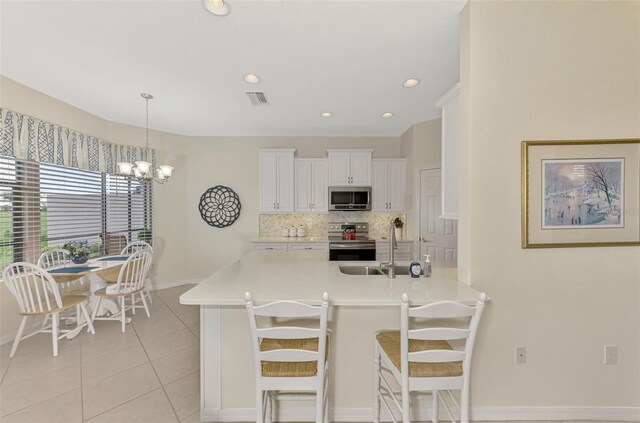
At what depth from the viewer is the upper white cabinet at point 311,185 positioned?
4.96 metres

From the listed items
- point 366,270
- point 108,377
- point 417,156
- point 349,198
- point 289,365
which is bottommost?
A: point 108,377

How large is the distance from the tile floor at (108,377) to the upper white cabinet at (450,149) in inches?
98.6

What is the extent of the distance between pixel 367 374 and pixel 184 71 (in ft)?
10.5

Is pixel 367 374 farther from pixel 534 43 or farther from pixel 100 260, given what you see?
pixel 100 260

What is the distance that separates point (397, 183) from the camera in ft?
16.2

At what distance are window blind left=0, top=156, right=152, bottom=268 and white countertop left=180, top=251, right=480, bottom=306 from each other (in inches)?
115

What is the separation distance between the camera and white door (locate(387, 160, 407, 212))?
16.2 feet

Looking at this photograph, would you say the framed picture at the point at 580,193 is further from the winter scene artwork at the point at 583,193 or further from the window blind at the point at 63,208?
the window blind at the point at 63,208

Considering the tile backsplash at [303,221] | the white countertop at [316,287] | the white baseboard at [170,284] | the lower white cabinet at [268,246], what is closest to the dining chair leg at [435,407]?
the white countertop at [316,287]

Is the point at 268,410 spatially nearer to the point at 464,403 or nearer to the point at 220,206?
the point at 464,403

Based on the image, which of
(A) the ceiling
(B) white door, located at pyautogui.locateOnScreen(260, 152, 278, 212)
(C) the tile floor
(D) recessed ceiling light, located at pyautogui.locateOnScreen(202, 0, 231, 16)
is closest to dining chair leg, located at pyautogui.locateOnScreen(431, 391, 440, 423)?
(C) the tile floor

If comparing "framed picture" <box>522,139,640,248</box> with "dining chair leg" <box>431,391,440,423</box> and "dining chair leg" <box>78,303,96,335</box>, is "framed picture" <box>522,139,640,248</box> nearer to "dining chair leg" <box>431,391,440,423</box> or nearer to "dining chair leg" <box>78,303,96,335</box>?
"dining chair leg" <box>431,391,440,423</box>

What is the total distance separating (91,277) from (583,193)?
5.05 meters

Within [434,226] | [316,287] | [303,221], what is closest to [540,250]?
[316,287]
